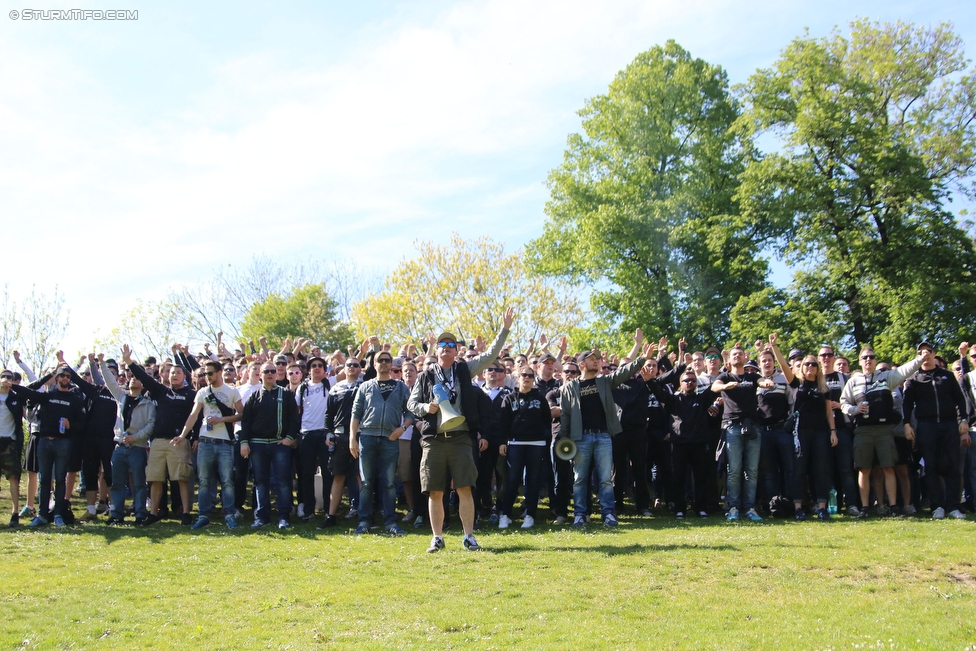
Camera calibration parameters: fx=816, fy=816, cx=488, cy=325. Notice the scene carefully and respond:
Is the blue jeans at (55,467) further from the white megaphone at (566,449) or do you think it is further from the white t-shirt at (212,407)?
the white megaphone at (566,449)

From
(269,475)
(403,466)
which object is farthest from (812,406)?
(269,475)

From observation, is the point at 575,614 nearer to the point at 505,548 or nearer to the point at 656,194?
the point at 505,548

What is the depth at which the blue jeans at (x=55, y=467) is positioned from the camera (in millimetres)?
11562

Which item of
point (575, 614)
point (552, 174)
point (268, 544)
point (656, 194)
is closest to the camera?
point (575, 614)

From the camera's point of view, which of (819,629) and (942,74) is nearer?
(819,629)

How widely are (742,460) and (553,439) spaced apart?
256cm

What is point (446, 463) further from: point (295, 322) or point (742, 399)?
point (295, 322)

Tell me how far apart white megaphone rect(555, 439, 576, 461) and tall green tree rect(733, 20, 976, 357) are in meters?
16.9

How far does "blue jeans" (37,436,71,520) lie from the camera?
11.6 metres

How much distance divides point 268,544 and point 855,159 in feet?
77.7

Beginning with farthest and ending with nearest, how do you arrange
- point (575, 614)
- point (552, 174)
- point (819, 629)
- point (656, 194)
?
point (552, 174)
point (656, 194)
point (575, 614)
point (819, 629)

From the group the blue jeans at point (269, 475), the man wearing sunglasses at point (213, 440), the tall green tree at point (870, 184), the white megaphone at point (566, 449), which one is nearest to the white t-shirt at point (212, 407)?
the man wearing sunglasses at point (213, 440)

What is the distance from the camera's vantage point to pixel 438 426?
28.9 feet

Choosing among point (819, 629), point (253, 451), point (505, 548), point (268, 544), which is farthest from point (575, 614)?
point (253, 451)
